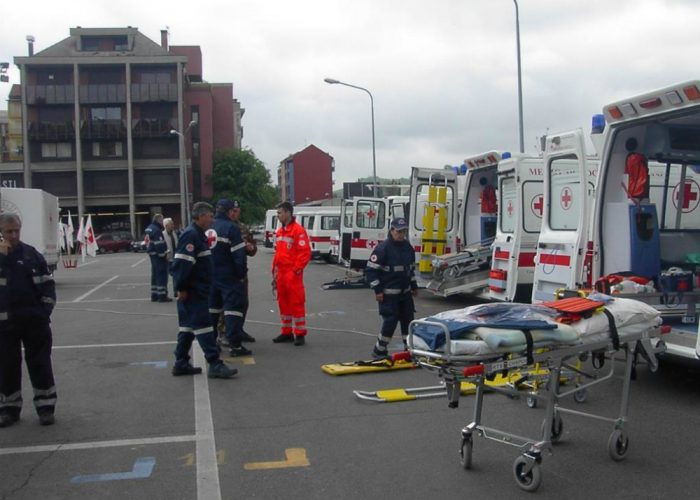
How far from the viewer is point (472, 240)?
48.5 ft

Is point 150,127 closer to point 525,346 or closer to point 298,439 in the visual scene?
point 298,439

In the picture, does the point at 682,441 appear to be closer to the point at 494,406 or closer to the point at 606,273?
the point at 494,406

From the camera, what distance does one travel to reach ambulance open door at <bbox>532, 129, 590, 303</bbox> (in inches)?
322

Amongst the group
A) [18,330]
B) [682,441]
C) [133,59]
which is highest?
[133,59]

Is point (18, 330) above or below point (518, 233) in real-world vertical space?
below

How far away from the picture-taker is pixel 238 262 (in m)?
9.16

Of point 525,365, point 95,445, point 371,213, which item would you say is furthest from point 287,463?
point 371,213

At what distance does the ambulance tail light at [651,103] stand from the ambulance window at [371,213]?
54.1ft

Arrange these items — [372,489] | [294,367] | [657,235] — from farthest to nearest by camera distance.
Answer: [294,367] < [657,235] < [372,489]

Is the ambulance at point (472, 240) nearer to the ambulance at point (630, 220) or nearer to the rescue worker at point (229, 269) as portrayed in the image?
the ambulance at point (630, 220)

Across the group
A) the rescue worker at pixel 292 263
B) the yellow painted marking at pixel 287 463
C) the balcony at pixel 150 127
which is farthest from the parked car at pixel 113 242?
the yellow painted marking at pixel 287 463

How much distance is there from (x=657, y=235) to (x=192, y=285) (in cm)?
508

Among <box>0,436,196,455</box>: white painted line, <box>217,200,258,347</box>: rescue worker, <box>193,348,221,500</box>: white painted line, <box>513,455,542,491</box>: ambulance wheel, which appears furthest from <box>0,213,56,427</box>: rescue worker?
<box>513,455,542,491</box>: ambulance wheel

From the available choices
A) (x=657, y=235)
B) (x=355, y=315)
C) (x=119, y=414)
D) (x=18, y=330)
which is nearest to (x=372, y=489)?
(x=119, y=414)
